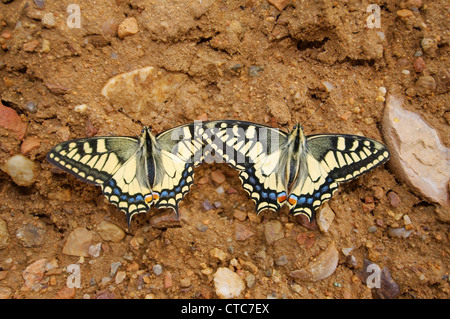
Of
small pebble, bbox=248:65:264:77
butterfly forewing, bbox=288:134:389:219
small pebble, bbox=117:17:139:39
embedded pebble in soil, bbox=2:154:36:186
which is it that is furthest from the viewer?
small pebble, bbox=248:65:264:77

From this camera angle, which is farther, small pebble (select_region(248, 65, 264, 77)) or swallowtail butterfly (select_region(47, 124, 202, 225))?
small pebble (select_region(248, 65, 264, 77))

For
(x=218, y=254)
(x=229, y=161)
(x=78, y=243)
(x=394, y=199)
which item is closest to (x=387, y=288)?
(x=394, y=199)

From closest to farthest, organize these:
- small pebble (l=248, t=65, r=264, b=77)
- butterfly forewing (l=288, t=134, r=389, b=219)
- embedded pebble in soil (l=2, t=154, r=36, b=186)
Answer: butterfly forewing (l=288, t=134, r=389, b=219), embedded pebble in soil (l=2, t=154, r=36, b=186), small pebble (l=248, t=65, r=264, b=77)

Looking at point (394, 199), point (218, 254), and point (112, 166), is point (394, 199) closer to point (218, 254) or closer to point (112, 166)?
point (218, 254)

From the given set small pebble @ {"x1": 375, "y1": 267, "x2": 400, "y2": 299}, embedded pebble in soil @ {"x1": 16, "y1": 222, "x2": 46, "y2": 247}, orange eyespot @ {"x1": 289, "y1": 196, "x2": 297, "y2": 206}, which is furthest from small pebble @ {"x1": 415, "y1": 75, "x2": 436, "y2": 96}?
embedded pebble in soil @ {"x1": 16, "y1": 222, "x2": 46, "y2": 247}

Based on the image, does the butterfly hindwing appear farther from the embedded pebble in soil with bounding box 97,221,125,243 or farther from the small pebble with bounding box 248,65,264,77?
the embedded pebble in soil with bounding box 97,221,125,243

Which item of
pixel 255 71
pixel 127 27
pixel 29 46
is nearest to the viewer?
pixel 29 46

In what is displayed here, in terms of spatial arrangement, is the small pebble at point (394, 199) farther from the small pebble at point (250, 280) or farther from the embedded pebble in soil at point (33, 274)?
the embedded pebble in soil at point (33, 274)
